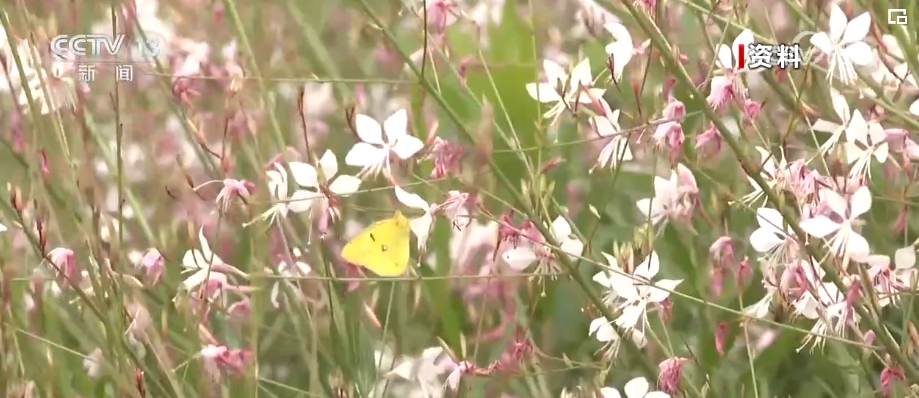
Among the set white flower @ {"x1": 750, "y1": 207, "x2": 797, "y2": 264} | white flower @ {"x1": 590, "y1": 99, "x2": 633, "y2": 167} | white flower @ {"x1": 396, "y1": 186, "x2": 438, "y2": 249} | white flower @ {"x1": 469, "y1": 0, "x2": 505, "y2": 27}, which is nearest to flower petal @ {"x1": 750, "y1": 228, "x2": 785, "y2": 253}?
white flower @ {"x1": 750, "y1": 207, "x2": 797, "y2": 264}

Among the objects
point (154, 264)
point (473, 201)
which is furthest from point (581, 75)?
point (154, 264)

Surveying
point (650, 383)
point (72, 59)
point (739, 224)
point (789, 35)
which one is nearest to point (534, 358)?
point (650, 383)

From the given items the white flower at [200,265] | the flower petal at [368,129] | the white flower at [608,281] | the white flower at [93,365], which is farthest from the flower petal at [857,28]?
the white flower at [93,365]

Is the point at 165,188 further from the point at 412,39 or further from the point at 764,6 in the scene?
the point at 764,6

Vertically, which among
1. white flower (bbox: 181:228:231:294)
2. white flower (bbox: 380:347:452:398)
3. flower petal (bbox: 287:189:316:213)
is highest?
flower petal (bbox: 287:189:316:213)

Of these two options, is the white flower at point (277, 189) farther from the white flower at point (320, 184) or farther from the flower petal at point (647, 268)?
the flower petal at point (647, 268)

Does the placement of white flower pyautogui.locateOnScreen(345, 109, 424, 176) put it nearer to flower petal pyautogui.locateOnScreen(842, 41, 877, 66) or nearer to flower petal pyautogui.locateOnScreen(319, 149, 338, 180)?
flower petal pyautogui.locateOnScreen(319, 149, 338, 180)
